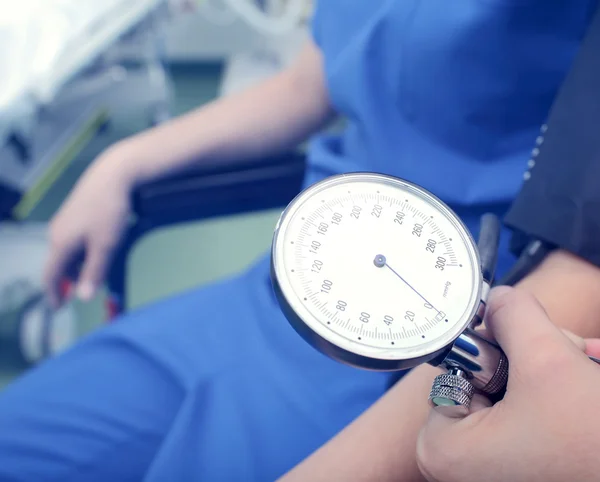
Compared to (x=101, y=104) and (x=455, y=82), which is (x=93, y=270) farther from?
(x=101, y=104)

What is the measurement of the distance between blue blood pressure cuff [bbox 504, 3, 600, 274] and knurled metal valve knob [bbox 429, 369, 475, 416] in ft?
0.62

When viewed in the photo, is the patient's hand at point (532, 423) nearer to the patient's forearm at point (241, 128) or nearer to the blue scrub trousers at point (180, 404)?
the blue scrub trousers at point (180, 404)

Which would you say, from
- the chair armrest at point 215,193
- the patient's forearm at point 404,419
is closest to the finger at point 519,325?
the patient's forearm at point 404,419

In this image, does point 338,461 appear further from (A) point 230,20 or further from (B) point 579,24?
(A) point 230,20

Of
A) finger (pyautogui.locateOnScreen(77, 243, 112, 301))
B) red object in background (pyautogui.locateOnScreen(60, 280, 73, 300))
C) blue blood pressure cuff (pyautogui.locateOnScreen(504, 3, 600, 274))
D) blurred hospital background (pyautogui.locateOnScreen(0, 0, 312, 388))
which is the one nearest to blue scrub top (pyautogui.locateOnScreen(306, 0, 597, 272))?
blue blood pressure cuff (pyautogui.locateOnScreen(504, 3, 600, 274))

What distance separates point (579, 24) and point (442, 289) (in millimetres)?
361

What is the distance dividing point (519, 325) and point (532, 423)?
64mm

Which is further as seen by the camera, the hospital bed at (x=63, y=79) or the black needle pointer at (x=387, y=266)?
the hospital bed at (x=63, y=79)

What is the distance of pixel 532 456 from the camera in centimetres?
32

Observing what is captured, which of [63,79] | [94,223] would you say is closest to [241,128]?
[94,223]

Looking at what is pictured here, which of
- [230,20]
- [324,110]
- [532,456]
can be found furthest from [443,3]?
[230,20]

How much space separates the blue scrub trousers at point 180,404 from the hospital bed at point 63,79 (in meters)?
0.38

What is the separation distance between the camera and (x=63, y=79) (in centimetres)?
94

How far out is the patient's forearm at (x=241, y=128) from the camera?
0.75m
